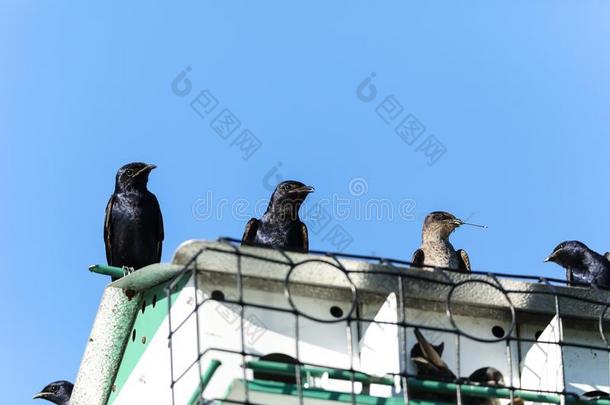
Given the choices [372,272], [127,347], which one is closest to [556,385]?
[372,272]

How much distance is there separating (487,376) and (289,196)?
430cm

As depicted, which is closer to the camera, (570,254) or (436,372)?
(436,372)

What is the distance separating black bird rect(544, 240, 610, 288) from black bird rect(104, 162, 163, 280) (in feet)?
12.7

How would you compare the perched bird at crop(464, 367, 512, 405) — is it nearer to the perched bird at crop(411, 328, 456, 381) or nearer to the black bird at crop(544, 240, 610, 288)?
the perched bird at crop(411, 328, 456, 381)

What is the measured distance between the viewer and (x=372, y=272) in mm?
13180

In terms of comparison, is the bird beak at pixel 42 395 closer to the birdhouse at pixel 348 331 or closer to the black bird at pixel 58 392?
the black bird at pixel 58 392

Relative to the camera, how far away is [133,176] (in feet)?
58.6

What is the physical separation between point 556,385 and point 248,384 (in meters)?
2.37

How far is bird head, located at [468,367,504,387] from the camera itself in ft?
44.3

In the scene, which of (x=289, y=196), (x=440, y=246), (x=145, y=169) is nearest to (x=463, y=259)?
(x=440, y=246)

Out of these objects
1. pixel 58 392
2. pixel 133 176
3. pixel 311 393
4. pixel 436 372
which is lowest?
pixel 311 393

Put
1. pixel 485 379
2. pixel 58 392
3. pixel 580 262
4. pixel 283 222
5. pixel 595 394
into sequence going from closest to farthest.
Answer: pixel 485 379
pixel 595 394
pixel 283 222
pixel 580 262
pixel 58 392

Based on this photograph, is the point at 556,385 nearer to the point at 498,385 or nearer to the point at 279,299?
the point at 498,385

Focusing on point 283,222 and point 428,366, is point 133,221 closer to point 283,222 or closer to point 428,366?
point 283,222
